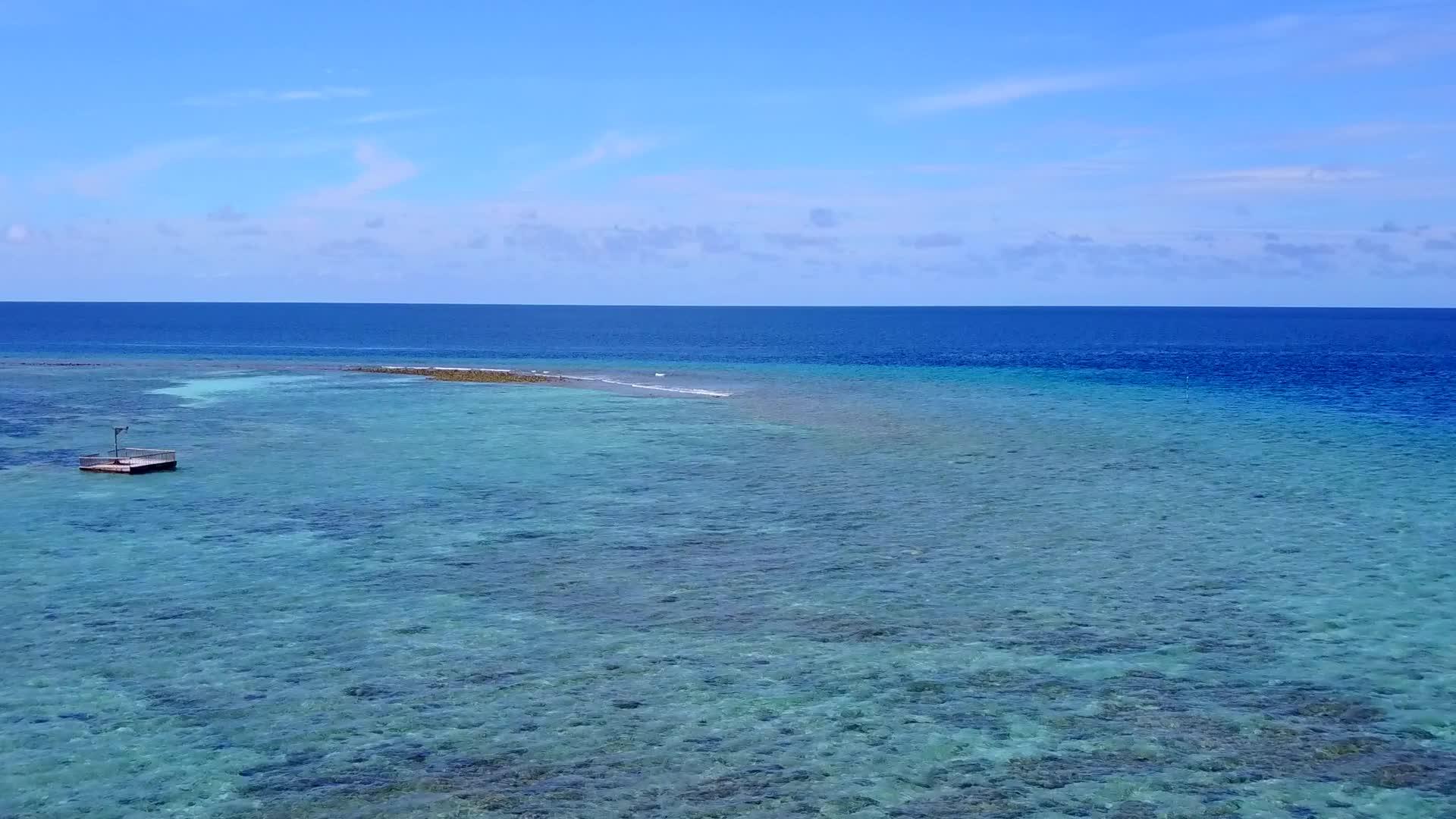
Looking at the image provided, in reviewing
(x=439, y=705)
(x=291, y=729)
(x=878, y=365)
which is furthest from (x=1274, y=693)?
(x=878, y=365)

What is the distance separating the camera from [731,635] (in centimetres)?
2319

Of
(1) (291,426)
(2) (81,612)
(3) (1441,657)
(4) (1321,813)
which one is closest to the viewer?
(4) (1321,813)

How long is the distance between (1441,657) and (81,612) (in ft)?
85.3

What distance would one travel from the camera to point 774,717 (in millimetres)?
18859

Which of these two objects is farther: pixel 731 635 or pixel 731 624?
pixel 731 624

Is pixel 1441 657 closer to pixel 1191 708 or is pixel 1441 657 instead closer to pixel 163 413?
pixel 1191 708

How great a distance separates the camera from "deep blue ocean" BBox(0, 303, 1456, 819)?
1659cm

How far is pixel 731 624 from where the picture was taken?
23859 mm

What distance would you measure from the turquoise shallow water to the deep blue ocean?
10cm

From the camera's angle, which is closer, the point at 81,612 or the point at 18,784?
the point at 18,784

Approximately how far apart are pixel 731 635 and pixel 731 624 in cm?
68

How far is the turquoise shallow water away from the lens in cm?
1653

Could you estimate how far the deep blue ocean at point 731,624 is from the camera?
54.4 ft

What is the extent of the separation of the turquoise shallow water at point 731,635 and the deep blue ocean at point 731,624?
4.0 inches
